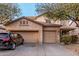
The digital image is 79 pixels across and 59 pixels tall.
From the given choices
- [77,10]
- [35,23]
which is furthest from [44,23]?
[77,10]

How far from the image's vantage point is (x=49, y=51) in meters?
8.17

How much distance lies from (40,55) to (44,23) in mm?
639

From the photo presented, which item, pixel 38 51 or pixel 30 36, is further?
pixel 30 36

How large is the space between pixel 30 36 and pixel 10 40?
0.41 m

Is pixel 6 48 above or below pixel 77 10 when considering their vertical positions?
below

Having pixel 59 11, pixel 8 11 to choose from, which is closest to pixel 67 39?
pixel 59 11

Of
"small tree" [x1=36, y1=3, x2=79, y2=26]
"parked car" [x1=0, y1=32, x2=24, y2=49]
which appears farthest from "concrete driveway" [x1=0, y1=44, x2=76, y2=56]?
"small tree" [x1=36, y1=3, x2=79, y2=26]

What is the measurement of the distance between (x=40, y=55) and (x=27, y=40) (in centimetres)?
41

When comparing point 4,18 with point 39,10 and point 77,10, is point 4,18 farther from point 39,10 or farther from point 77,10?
point 77,10

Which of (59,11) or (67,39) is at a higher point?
(59,11)

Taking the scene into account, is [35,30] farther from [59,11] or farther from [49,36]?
[59,11]

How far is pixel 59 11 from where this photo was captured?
27.0ft

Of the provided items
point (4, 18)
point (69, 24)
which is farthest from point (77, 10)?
point (4, 18)

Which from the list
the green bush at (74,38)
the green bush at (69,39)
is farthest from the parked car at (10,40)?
the green bush at (74,38)
